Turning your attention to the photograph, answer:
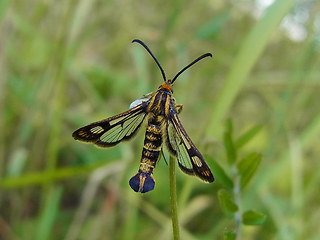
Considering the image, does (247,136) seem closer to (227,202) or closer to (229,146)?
(229,146)

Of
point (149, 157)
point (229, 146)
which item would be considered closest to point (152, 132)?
point (149, 157)

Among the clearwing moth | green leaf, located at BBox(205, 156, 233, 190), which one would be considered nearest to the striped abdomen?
the clearwing moth

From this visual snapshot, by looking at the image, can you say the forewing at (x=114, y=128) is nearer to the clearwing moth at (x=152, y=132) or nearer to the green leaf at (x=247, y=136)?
the clearwing moth at (x=152, y=132)

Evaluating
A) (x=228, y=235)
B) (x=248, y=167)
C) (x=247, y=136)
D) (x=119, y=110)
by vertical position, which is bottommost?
(x=228, y=235)

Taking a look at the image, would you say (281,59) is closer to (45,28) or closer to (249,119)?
(249,119)

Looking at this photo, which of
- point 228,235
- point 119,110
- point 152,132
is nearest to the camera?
point 228,235

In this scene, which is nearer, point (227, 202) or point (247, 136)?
point (227, 202)

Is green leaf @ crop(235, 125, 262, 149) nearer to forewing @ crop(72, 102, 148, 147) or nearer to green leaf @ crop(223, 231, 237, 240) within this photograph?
forewing @ crop(72, 102, 148, 147)
